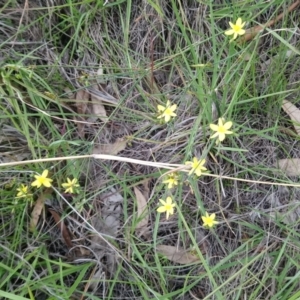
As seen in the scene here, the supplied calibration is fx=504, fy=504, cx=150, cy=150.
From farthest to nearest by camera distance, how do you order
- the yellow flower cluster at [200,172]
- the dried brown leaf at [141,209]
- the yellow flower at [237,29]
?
the dried brown leaf at [141,209] < the yellow flower at [237,29] < the yellow flower cluster at [200,172]

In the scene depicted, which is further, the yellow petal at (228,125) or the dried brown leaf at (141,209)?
the dried brown leaf at (141,209)

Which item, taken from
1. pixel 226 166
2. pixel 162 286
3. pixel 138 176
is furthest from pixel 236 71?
Result: pixel 162 286

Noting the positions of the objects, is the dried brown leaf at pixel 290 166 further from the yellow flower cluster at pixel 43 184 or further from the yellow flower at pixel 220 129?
the yellow flower cluster at pixel 43 184

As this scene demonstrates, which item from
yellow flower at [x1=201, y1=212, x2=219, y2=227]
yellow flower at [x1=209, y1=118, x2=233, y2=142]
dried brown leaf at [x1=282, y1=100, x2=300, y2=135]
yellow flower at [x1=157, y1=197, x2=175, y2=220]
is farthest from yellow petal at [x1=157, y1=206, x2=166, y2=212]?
dried brown leaf at [x1=282, y1=100, x2=300, y2=135]

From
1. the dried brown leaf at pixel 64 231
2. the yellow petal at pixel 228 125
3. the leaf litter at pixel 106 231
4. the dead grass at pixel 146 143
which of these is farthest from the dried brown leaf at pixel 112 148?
the yellow petal at pixel 228 125

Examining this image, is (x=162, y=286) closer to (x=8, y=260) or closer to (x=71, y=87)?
(x=8, y=260)

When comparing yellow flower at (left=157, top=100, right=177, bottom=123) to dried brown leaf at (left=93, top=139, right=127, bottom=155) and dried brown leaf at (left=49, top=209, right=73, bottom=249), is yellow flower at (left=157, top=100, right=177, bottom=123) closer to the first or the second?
dried brown leaf at (left=93, top=139, right=127, bottom=155)
